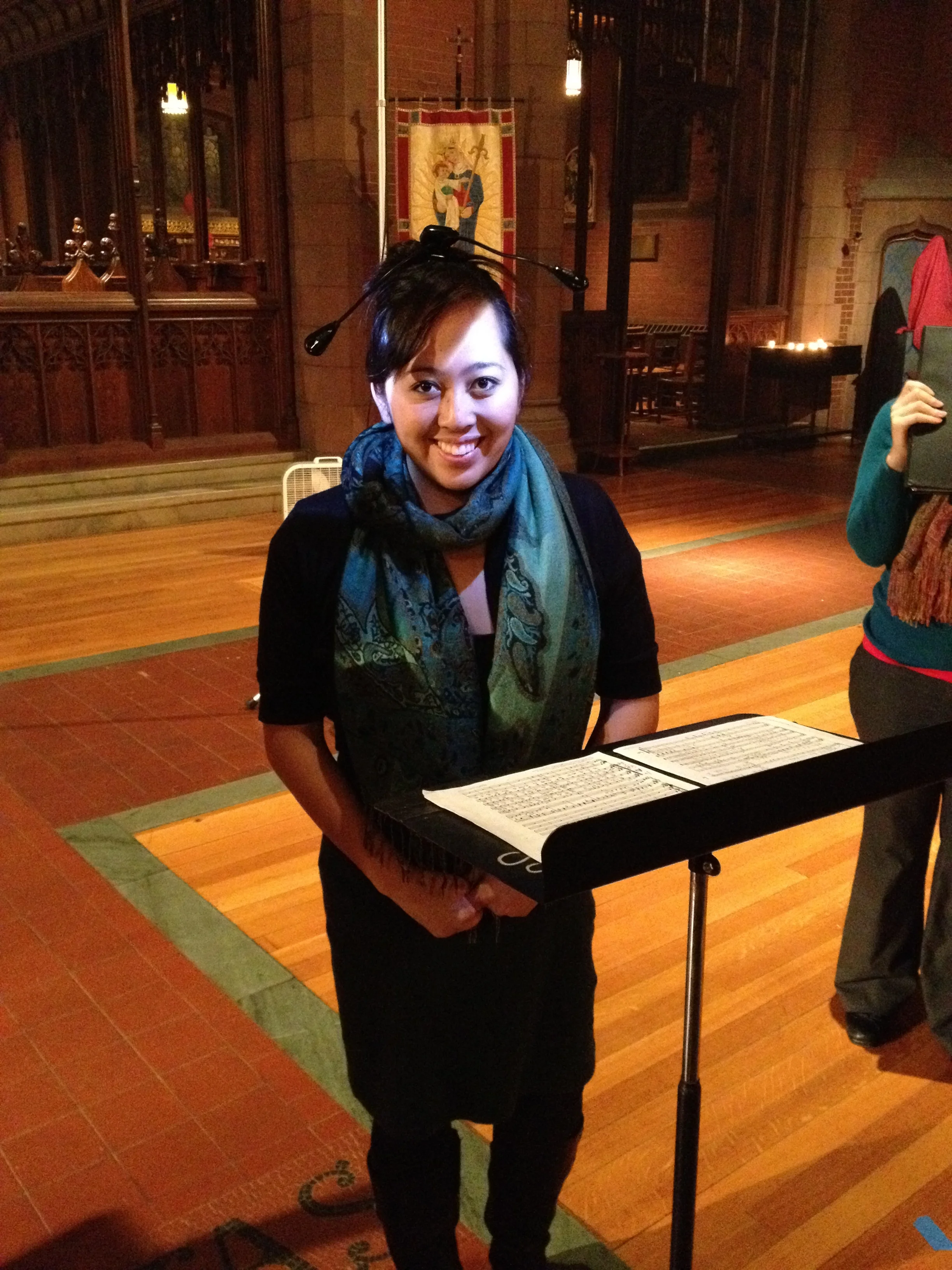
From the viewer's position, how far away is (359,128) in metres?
8.49

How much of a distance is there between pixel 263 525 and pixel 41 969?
5601 millimetres

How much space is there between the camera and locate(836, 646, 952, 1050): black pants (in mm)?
2361

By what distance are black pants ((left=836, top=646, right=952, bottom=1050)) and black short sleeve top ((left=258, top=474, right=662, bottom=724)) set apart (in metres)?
0.94

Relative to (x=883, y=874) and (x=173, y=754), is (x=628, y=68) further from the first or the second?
(x=883, y=874)

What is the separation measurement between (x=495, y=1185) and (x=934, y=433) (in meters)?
1.42

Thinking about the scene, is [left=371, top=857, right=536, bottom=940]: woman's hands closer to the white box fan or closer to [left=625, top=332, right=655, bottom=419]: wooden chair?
the white box fan

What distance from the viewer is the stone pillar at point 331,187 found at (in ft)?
27.2

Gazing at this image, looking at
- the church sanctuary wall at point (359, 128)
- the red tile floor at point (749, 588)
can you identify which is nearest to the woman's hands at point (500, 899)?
the red tile floor at point (749, 588)

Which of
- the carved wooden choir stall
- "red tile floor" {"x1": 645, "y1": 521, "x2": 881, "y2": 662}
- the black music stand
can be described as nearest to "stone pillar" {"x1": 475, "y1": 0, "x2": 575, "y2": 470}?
the carved wooden choir stall

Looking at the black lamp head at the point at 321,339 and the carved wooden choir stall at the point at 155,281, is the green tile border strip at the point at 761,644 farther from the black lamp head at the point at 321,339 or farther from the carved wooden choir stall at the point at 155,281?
the carved wooden choir stall at the point at 155,281

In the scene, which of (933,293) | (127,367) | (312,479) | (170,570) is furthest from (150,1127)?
(127,367)

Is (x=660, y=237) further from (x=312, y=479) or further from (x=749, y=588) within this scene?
(x=312, y=479)

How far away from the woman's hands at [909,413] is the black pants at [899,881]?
467mm

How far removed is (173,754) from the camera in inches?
165
